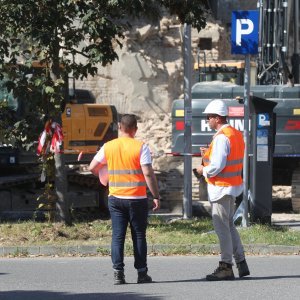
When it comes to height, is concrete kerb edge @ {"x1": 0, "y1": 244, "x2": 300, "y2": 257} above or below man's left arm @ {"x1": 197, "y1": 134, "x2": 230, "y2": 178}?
below

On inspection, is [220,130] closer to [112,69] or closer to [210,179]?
[210,179]

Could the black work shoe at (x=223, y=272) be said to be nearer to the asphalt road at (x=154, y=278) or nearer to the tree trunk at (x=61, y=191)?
the asphalt road at (x=154, y=278)

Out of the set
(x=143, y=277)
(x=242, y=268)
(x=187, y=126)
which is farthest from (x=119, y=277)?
(x=187, y=126)

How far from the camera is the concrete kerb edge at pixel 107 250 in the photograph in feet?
40.5

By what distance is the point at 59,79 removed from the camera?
44.0 ft

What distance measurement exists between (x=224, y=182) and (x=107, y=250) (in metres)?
3.33

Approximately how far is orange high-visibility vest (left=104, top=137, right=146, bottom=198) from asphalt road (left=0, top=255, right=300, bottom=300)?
40.9 inches

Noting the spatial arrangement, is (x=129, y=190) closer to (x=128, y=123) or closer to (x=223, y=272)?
(x=128, y=123)

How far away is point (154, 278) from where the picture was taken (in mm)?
10117

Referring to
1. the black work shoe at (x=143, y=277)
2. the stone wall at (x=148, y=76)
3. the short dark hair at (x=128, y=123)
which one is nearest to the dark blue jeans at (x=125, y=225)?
the black work shoe at (x=143, y=277)

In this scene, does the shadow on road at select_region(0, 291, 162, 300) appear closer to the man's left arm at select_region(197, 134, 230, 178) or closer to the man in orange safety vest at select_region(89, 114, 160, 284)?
the man in orange safety vest at select_region(89, 114, 160, 284)

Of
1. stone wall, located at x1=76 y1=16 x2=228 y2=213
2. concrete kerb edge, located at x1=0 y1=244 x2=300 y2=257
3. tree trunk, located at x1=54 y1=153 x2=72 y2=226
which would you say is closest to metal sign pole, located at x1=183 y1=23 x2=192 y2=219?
tree trunk, located at x1=54 y1=153 x2=72 y2=226

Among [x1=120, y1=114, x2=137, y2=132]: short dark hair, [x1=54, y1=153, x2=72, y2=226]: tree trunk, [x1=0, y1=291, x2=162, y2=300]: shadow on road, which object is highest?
[x1=120, y1=114, x2=137, y2=132]: short dark hair

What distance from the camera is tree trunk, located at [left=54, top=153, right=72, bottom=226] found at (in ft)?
45.0
